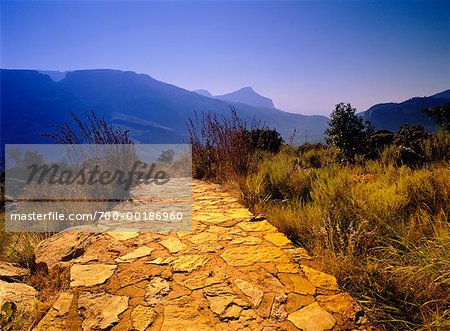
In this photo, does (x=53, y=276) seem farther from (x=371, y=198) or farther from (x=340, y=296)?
(x=371, y=198)

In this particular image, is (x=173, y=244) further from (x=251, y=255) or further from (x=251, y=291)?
(x=251, y=291)

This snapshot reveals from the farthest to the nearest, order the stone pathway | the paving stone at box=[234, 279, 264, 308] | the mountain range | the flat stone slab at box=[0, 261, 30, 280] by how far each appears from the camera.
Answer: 1. the mountain range
2. the flat stone slab at box=[0, 261, 30, 280]
3. the paving stone at box=[234, 279, 264, 308]
4. the stone pathway

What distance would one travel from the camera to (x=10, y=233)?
3609 millimetres

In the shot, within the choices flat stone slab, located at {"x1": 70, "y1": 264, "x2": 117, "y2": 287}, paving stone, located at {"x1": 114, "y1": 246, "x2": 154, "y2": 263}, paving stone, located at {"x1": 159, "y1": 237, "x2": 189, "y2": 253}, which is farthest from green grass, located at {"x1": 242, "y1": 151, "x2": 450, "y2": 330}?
flat stone slab, located at {"x1": 70, "y1": 264, "x2": 117, "y2": 287}

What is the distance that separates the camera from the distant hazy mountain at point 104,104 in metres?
115

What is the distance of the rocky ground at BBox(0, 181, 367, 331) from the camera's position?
4.93ft

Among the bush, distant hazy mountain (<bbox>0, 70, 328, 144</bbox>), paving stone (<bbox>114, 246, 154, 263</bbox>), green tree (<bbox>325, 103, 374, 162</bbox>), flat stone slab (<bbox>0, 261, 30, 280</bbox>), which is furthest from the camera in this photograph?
distant hazy mountain (<bbox>0, 70, 328, 144</bbox>)

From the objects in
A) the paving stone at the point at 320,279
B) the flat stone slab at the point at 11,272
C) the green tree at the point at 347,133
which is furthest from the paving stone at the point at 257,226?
the green tree at the point at 347,133

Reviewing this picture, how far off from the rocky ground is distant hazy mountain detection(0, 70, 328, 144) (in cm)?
9705

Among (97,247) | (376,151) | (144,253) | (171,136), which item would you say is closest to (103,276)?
(144,253)

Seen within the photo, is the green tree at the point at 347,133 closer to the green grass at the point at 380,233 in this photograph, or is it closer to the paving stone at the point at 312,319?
the green grass at the point at 380,233

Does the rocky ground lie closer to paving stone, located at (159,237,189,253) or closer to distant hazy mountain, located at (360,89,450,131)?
paving stone, located at (159,237,189,253)

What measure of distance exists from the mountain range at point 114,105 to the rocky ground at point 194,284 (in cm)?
7895

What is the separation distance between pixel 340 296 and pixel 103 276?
177 cm
